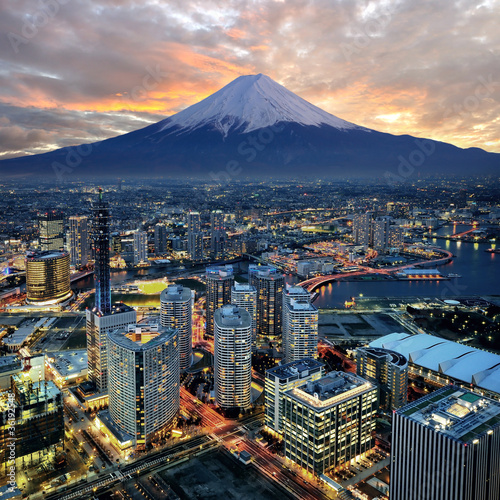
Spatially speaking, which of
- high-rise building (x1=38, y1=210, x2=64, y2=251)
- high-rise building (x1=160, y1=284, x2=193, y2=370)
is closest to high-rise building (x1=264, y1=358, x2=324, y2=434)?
high-rise building (x1=160, y1=284, x2=193, y2=370)

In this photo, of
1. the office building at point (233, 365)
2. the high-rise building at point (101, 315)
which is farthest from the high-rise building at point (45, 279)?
the office building at point (233, 365)

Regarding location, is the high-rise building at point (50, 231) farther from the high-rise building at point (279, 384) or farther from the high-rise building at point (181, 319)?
the high-rise building at point (279, 384)

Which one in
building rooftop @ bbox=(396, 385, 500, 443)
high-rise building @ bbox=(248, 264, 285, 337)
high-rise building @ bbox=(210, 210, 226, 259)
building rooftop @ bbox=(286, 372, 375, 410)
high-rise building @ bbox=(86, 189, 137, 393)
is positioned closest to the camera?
building rooftop @ bbox=(396, 385, 500, 443)

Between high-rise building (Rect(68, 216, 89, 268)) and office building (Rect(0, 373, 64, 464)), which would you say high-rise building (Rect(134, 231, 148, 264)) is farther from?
office building (Rect(0, 373, 64, 464))

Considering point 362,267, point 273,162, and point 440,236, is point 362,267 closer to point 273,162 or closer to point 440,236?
point 440,236

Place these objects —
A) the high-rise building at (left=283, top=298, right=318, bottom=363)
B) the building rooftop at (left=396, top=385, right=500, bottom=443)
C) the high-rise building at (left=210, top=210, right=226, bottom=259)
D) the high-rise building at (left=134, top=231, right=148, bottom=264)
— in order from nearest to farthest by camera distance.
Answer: the building rooftop at (left=396, top=385, right=500, bottom=443)
the high-rise building at (left=283, top=298, right=318, bottom=363)
the high-rise building at (left=134, top=231, right=148, bottom=264)
the high-rise building at (left=210, top=210, right=226, bottom=259)

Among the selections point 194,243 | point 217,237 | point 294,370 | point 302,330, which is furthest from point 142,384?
point 217,237

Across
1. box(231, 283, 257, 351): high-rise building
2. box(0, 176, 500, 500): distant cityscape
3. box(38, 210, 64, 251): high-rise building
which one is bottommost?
box(0, 176, 500, 500): distant cityscape

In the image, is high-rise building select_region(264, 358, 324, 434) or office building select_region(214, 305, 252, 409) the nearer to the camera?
high-rise building select_region(264, 358, 324, 434)
